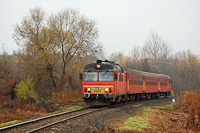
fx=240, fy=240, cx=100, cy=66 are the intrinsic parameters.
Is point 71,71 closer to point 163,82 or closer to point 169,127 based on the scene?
point 163,82

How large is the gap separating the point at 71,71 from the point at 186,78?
49.0 meters

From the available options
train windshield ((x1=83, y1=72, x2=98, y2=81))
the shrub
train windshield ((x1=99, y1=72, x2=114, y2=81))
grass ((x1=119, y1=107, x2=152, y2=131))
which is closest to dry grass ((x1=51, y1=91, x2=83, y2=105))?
the shrub

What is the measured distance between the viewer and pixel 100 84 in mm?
16234

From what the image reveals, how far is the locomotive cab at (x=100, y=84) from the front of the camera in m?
16.1

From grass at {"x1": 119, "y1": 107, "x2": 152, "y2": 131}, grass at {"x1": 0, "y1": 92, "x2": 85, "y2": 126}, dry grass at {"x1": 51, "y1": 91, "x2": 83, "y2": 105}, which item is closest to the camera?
grass at {"x1": 119, "y1": 107, "x2": 152, "y2": 131}

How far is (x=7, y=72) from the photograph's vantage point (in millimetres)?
29406

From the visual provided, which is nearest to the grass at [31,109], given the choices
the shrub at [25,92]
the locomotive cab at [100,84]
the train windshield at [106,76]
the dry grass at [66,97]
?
the dry grass at [66,97]

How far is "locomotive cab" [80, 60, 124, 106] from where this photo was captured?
16.1 meters

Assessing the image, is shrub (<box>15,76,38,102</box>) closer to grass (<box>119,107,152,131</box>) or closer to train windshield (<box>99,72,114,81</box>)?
train windshield (<box>99,72,114,81</box>)

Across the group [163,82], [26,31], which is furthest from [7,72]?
[163,82]

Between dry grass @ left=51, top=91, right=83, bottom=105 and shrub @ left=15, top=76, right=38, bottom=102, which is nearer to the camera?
shrub @ left=15, top=76, right=38, bottom=102

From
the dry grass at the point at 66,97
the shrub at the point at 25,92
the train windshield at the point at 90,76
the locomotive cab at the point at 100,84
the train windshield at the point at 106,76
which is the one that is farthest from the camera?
the dry grass at the point at 66,97

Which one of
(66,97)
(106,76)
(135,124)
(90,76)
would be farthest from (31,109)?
(135,124)

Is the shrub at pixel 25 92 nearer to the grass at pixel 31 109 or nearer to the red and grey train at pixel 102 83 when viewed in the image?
the grass at pixel 31 109
